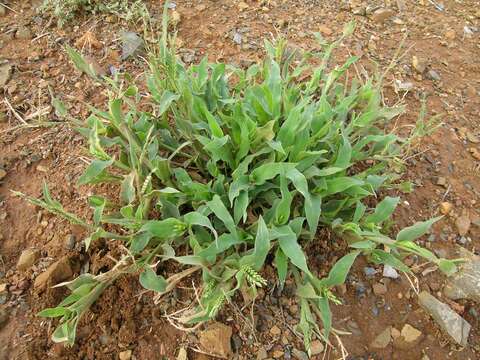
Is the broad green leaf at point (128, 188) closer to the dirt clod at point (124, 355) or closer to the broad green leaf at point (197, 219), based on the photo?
the broad green leaf at point (197, 219)

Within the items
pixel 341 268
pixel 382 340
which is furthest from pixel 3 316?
pixel 382 340

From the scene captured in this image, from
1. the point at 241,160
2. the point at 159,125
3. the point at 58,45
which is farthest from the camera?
the point at 58,45

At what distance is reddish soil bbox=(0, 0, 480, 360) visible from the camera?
1.65 meters

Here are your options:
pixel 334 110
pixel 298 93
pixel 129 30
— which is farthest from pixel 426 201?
pixel 129 30

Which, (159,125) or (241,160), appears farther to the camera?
(159,125)

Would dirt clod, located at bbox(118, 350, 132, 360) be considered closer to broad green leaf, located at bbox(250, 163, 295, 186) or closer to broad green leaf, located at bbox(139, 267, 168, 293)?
broad green leaf, located at bbox(139, 267, 168, 293)

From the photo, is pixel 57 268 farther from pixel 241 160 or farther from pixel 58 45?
pixel 58 45

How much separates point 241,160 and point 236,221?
30 centimetres

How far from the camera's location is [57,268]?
1.71 m

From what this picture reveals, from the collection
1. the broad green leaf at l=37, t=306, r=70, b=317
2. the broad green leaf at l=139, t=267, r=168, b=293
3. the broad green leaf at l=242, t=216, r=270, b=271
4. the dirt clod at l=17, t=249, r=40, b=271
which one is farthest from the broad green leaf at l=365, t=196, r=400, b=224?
the dirt clod at l=17, t=249, r=40, b=271

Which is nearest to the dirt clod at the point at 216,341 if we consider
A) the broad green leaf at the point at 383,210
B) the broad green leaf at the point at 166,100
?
the broad green leaf at the point at 383,210

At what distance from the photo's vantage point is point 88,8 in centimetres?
267

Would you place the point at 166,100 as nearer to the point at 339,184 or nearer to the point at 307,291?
the point at 339,184

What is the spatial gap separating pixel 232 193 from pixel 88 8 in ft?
5.66
